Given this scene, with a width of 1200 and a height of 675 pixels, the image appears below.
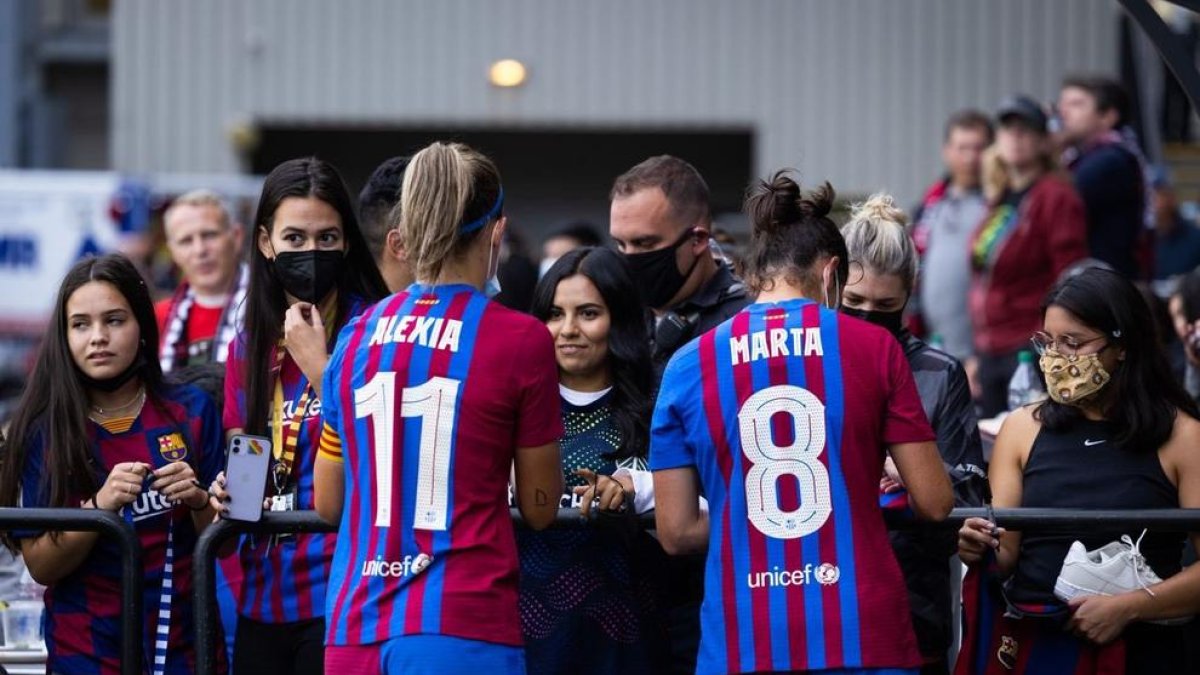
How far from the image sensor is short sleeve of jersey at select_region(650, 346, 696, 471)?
433 cm

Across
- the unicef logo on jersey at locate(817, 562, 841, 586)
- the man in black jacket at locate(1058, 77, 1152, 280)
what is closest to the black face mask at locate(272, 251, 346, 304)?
the unicef logo on jersey at locate(817, 562, 841, 586)

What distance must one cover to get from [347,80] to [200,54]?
1446 mm

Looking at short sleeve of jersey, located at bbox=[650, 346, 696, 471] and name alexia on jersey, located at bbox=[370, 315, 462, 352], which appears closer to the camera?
name alexia on jersey, located at bbox=[370, 315, 462, 352]

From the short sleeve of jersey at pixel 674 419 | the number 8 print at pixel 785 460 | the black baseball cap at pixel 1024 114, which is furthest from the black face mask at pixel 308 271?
the black baseball cap at pixel 1024 114

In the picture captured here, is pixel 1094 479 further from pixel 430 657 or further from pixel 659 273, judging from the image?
pixel 430 657

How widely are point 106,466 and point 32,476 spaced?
20 cm

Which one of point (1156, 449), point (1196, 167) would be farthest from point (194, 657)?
point (1196, 167)

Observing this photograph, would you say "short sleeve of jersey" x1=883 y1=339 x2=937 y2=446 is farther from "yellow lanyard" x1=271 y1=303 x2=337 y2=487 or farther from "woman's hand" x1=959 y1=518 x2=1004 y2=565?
"yellow lanyard" x1=271 y1=303 x2=337 y2=487

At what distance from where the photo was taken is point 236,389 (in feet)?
16.9

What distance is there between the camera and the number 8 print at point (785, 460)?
4184mm

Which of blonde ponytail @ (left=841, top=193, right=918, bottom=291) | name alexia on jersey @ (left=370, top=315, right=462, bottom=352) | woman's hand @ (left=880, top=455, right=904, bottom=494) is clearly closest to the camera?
name alexia on jersey @ (left=370, top=315, right=462, bottom=352)

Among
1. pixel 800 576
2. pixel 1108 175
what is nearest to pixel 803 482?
pixel 800 576

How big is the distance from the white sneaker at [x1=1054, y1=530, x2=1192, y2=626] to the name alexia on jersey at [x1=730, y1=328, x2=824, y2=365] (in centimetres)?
111

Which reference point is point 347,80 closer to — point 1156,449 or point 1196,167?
point 1196,167
